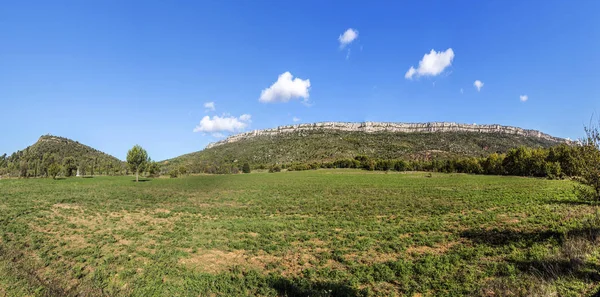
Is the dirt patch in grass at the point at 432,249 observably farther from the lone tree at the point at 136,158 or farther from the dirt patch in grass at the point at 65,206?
the lone tree at the point at 136,158

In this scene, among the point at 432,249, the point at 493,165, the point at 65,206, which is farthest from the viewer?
the point at 493,165

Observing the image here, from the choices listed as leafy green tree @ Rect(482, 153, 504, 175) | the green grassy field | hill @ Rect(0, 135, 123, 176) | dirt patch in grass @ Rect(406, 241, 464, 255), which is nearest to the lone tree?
the green grassy field

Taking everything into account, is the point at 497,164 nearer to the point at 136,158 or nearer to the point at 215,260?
the point at 215,260

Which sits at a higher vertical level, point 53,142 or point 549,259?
point 53,142

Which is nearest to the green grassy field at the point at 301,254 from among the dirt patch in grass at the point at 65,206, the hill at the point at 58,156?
the dirt patch in grass at the point at 65,206

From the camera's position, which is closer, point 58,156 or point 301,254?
point 301,254

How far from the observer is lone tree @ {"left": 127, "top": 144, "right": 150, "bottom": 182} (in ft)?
254

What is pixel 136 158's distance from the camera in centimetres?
7806

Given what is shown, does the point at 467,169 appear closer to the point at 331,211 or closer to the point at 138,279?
the point at 331,211

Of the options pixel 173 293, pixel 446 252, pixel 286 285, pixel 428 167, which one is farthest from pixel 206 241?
pixel 428 167

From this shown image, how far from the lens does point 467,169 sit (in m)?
Result: 107

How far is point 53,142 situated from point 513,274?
257803mm

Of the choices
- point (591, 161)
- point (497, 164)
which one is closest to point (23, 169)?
point (591, 161)

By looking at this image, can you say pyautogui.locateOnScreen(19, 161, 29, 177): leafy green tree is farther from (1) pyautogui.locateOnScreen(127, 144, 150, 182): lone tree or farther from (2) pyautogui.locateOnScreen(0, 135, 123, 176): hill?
(1) pyautogui.locateOnScreen(127, 144, 150, 182): lone tree
